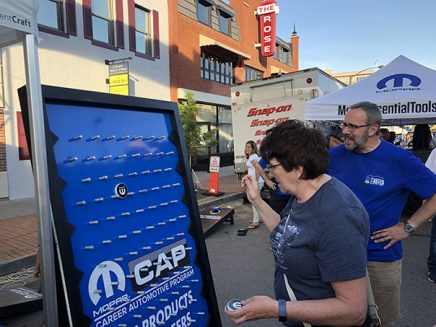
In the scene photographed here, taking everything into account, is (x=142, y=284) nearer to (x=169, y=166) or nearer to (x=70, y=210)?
(x=70, y=210)

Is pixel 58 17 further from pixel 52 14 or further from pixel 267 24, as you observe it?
pixel 267 24

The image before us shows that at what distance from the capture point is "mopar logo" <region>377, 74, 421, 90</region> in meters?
5.89

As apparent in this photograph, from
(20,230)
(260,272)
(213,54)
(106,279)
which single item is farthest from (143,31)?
(106,279)

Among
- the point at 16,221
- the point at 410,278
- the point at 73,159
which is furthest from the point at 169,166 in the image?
the point at 16,221

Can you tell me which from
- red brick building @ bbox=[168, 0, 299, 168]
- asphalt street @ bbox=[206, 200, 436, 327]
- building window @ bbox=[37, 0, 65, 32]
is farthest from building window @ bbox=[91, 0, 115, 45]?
asphalt street @ bbox=[206, 200, 436, 327]

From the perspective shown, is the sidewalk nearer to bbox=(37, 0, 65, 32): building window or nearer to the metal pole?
the metal pole

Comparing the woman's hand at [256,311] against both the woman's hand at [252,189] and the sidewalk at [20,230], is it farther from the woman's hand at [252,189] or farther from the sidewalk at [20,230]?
the sidewalk at [20,230]

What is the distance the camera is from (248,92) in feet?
36.9

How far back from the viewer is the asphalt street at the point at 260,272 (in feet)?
12.1

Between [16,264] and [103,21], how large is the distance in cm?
942

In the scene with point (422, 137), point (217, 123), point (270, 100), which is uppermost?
point (270, 100)

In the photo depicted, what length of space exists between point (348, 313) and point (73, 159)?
144 centimetres

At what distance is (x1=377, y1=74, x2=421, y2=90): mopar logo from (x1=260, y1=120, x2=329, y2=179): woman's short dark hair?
528 centimetres

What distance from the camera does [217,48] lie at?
17.9m
